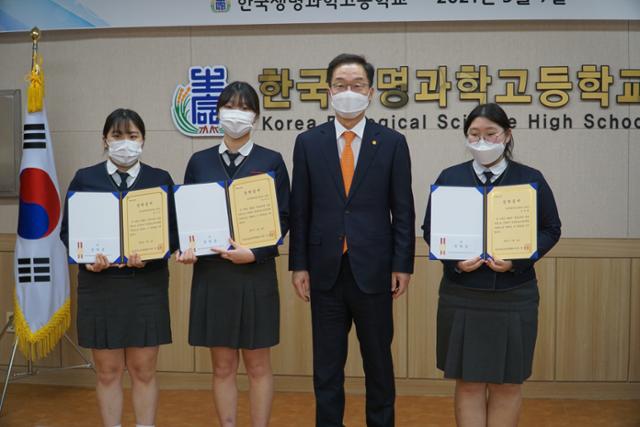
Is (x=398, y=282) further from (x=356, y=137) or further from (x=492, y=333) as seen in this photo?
(x=356, y=137)

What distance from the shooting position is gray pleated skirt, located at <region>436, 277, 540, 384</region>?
8.77ft

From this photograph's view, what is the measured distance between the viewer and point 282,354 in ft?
15.0

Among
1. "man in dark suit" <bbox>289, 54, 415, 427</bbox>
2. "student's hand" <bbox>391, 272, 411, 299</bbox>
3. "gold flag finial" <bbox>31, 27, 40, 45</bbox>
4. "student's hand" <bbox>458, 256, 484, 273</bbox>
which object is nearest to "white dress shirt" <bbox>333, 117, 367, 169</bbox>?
"man in dark suit" <bbox>289, 54, 415, 427</bbox>

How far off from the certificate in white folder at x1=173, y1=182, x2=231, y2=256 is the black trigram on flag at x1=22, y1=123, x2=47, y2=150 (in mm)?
1818

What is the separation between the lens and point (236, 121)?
2.89 metres

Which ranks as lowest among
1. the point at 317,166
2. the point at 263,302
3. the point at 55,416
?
the point at 55,416

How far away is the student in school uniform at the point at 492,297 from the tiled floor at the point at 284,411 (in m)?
1.30

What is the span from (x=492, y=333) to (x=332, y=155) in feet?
3.09

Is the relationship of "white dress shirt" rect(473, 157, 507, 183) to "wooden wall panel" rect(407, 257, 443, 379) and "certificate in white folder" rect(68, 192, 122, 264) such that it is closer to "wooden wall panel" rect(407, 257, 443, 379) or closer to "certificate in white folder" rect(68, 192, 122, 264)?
"certificate in white folder" rect(68, 192, 122, 264)

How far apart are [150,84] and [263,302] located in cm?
222

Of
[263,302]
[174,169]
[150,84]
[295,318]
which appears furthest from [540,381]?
[150,84]

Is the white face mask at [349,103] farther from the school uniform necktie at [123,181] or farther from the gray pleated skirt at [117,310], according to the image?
the gray pleated skirt at [117,310]

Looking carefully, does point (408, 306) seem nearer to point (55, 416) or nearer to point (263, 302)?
point (263, 302)

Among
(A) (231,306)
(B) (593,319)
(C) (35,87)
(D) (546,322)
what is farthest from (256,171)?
(B) (593,319)
